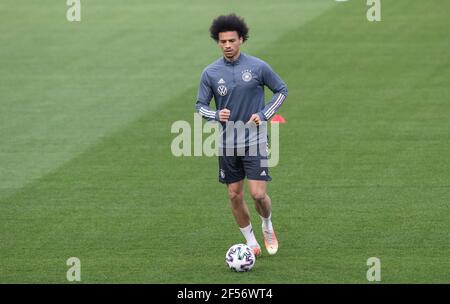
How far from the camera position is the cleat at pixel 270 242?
12203mm

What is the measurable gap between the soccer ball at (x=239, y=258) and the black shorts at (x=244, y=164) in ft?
2.93

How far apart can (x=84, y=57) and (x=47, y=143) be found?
6539 mm

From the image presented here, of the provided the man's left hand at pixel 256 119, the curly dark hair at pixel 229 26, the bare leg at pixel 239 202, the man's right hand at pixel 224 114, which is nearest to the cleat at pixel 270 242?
the bare leg at pixel 239 202

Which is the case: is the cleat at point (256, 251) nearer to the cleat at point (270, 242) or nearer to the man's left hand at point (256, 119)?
the cleat at point (270, 242)

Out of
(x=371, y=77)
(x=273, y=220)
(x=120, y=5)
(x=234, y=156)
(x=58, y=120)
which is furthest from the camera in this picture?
(x=120, y=5)

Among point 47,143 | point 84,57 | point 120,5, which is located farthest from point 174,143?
point 120,5

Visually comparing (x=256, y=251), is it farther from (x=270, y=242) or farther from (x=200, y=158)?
(x=200, y=158)

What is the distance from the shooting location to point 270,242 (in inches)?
482

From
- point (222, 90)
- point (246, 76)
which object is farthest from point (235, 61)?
point (222, 90)

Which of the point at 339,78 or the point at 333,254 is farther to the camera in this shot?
the point at 339,78

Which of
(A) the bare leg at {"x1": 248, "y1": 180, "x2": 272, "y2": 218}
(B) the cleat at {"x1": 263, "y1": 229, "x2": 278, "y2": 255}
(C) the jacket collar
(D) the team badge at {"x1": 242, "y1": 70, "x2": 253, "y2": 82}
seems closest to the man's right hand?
(D) the team badge at {"x1": 242, "y1": 70, "x2": 253, "y2": 82}

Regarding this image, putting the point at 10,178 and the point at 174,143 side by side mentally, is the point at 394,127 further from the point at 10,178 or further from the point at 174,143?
the point at 10,178

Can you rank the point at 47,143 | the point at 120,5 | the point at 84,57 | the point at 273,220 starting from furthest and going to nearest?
the point at 120,5 < the point at 84,57 < the point at 47,143 < the point at 273,220

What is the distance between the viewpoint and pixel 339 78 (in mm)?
22016
